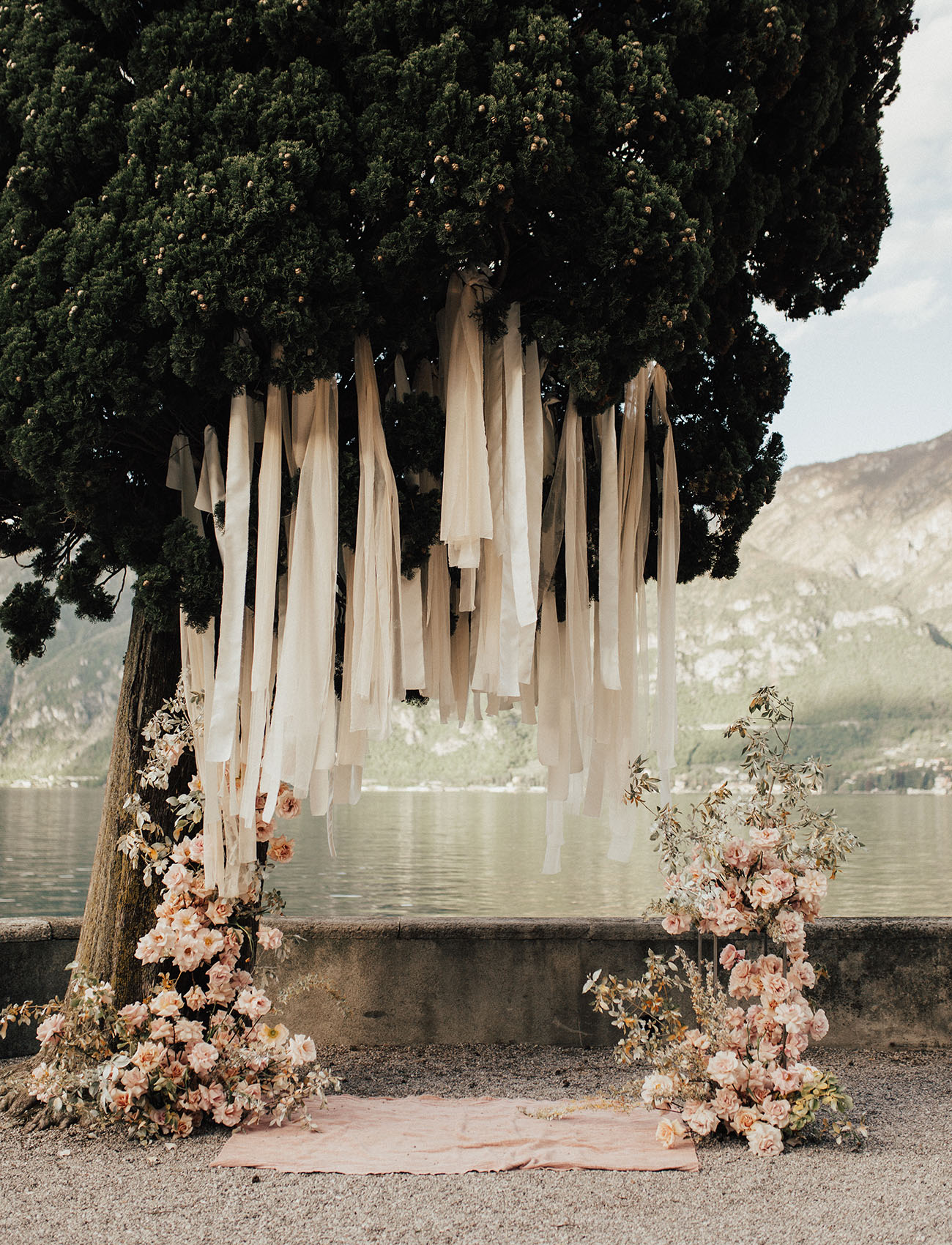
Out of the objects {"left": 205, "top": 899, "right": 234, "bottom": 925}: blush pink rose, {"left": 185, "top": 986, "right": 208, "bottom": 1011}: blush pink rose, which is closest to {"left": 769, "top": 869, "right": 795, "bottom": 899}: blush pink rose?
{"left": 205, "top": 899, "right": 234, "bottom": 925}: blush pink rose

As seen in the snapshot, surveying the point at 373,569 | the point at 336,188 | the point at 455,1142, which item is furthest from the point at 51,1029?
the point at 336,188

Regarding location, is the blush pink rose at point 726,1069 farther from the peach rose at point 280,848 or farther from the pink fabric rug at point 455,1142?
the peach rose at point 280,848

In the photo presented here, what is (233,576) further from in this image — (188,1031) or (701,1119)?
(701,1119)

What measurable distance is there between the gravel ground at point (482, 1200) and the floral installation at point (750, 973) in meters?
0.14

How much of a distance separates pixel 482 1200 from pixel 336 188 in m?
3.21

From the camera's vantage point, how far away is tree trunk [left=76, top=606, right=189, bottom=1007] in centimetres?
395

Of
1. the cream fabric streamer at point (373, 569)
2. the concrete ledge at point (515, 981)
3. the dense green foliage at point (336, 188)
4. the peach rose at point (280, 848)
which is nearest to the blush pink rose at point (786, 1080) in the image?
the concrete ledge at point (515, 981)

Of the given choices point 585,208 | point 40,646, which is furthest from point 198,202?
point 40,646

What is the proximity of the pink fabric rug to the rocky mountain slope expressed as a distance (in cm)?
10511

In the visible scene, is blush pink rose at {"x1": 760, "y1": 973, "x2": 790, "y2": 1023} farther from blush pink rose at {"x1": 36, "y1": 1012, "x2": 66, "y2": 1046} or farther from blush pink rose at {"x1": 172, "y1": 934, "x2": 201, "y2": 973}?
blush pink rose at {"x1": 36, "y1": 1012, "x2": 66, "y2": 1046}

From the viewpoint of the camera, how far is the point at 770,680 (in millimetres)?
111688

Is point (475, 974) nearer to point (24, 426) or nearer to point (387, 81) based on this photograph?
point (24, 426)

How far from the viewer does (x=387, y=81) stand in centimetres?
328

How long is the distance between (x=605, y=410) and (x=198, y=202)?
5.47ft
